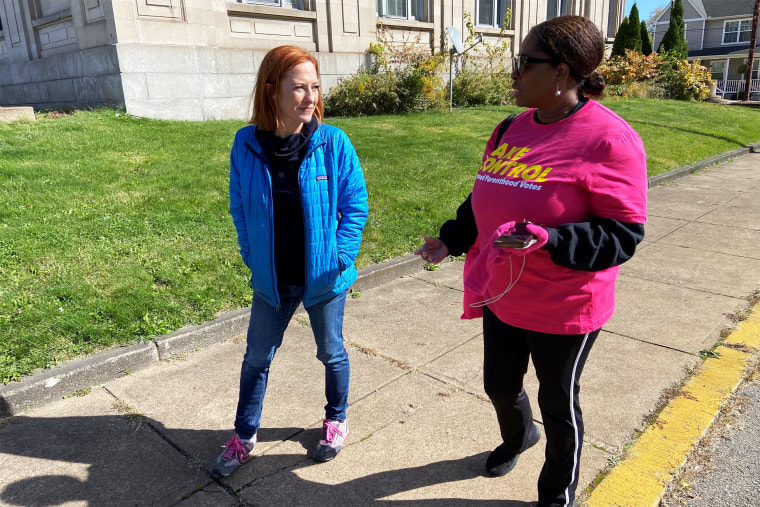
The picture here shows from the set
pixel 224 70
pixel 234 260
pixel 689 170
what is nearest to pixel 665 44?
pixel 689 170

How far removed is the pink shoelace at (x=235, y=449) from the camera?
2.80m

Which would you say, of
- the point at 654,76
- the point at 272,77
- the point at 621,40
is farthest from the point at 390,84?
the point at 621,40

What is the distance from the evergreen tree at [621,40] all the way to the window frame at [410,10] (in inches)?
490

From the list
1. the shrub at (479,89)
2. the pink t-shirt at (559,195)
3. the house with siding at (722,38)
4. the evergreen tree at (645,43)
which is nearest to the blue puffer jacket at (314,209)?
the pink t-shirt at (559,195)

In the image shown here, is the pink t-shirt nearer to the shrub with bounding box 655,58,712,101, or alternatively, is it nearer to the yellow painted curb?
the yellow painted curb

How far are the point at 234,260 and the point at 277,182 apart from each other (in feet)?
8.53

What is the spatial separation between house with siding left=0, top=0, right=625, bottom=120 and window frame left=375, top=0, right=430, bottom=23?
4 cm

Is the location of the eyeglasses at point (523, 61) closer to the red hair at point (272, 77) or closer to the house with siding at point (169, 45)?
the red hair at point (272, 77)

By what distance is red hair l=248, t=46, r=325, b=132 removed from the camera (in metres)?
2.53

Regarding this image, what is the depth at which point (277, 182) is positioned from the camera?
2.59 metres

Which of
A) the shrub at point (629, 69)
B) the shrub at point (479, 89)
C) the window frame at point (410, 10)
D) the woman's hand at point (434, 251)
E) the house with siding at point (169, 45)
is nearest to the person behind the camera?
the woman's hand at point (434, 251)

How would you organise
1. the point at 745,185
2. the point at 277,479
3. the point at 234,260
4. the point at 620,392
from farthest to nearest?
1. the point at 745,185
2. the point at 234,260
3. the point at 620,392
4. the point at 277,479

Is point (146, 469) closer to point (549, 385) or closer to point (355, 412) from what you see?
point (355, 412)

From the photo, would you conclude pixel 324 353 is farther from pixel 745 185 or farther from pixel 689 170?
pixel 689 170
